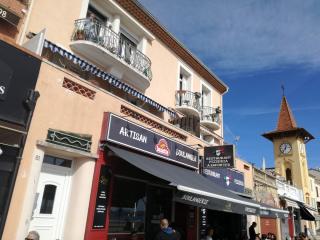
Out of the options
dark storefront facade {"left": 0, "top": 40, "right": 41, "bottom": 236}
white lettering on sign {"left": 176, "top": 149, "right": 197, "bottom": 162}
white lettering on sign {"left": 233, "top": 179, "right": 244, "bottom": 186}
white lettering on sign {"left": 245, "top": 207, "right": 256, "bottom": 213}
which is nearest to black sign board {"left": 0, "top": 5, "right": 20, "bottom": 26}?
dark storefront facade {"left": 0, "top": 40, "right": 41, "bottom": 236}

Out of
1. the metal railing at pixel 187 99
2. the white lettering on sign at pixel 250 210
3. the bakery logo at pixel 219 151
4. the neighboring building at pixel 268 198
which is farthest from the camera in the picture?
the neighboring building at pixel 268 198

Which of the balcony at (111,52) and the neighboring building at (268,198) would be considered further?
the neighboring building at (268,198)

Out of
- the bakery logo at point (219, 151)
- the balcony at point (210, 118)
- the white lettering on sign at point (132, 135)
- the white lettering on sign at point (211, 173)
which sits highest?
the balcony at point (210, 118)

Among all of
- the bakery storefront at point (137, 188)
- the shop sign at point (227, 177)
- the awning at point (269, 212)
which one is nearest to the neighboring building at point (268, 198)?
the shop sign at point (227, 177)

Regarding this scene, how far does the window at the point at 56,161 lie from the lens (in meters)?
8.43

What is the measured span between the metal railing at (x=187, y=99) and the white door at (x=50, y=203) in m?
8.86

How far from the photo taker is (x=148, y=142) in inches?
436

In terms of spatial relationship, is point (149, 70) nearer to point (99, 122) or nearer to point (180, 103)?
point (180, 103)

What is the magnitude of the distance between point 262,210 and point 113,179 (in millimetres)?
6394

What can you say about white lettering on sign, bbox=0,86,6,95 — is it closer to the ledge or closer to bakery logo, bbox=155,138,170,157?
the ledge

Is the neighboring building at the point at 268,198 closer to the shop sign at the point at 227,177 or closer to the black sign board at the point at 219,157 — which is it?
the shop sign at the point at 227,177

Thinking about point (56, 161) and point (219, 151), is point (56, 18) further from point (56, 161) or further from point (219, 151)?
point (219, 151)

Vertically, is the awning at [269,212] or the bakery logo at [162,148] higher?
the bakery logo at [162,148]

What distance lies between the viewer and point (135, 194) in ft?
35.3
